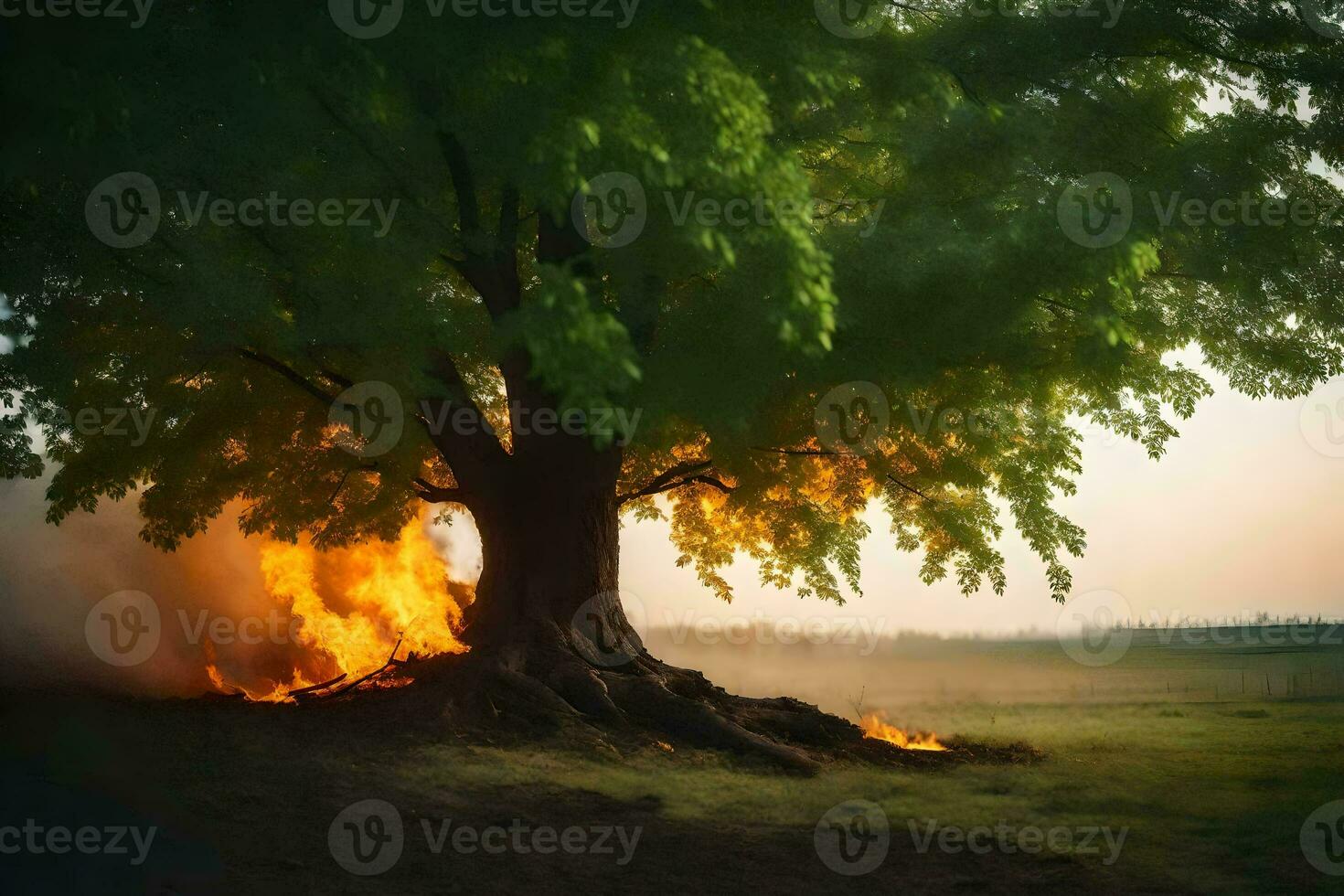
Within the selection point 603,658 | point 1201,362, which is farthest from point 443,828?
point 1201,362

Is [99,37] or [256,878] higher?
[99,37]

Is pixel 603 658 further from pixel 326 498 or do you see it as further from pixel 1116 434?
pixel 1116 434

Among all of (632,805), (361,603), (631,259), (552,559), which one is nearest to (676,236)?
(631,259)

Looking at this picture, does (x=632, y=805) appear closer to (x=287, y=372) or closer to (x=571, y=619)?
(x=571, y=619)

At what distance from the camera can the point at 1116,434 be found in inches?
837

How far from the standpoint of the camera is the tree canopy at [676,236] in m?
11.3

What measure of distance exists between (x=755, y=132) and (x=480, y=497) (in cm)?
970

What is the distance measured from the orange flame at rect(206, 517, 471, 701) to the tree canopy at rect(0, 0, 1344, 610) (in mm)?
1896

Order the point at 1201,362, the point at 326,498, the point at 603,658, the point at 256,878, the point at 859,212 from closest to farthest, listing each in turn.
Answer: the point at 256,878 → the point at 859,212 → the point at 603,658 → the point at 1201,362 → the point at 326,498

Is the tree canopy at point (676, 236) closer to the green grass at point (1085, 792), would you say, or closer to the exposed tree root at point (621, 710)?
the exposed tree root at point (621, 710)

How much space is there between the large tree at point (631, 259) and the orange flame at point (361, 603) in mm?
1594

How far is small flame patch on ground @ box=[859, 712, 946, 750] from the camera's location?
64.8ft

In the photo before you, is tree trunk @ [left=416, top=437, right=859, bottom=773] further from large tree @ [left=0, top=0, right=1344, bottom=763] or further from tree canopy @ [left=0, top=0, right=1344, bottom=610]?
tree canopy @ [left=0, top=0, right=1344, bottom=610]

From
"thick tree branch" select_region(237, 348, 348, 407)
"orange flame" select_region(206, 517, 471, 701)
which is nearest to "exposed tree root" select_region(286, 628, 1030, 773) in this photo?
"orange flame" select_region(206, 517, 471, 701)
